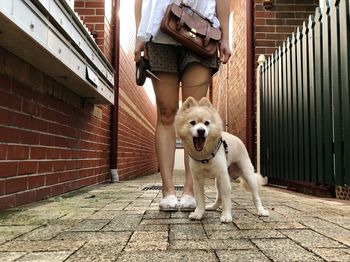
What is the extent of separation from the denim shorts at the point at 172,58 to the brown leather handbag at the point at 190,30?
65 mm

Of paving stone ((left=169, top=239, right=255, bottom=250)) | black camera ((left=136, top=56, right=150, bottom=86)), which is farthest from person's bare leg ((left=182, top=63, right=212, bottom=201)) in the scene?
paving stone ((left=169, top=239, right=255, bottom=250))

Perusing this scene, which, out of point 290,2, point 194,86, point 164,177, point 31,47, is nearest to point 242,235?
point 164,177

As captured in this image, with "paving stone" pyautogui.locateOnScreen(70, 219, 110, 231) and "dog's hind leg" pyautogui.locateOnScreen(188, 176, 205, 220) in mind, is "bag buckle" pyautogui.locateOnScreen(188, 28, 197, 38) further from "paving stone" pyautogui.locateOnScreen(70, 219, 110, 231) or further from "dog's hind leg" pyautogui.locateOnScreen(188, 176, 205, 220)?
"paving stone" pyautogui.locateOnScreen(70, 219, 110, 231)

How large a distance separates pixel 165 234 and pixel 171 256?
1.42 feet

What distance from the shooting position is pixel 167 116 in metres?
3.01

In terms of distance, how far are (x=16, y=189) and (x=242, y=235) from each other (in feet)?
5.41

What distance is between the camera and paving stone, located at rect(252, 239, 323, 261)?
5.00 feet

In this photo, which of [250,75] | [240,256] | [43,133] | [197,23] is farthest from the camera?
[250,75]

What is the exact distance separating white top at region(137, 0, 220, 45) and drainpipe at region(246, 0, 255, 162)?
316cm

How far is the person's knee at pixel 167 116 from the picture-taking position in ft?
9.84

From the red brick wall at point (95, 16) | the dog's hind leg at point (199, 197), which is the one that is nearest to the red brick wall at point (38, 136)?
the red brick wall at point (95, 16)

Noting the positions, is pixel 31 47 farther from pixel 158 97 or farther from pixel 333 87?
pixel 333 87

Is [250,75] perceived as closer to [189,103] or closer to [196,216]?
[189,103]

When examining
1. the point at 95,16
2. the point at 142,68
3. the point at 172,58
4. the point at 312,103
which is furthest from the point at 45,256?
the point at 95,16
